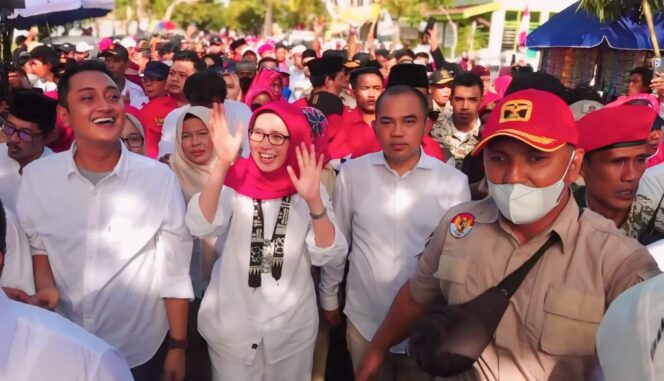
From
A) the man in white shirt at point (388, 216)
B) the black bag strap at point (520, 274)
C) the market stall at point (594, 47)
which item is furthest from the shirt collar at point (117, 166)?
the market stall at point (594, 47)

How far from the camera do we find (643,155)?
2.43 metres

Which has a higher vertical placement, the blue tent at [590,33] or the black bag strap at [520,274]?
the blue tent at [590,33]

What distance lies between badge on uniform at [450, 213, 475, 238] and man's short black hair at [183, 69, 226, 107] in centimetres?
294

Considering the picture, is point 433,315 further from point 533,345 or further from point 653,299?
point 653,299

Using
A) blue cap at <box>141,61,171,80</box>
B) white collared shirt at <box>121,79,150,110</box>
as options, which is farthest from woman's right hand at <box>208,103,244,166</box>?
white collared shirt at <box>121,79,150,110</box>

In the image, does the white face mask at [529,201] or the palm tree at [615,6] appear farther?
the palm tree at [615,6]

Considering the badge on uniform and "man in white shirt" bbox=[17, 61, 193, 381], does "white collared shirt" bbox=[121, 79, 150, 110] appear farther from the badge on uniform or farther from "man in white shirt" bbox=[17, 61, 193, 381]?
the badge on uniform

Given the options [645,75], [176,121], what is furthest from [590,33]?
[176,121]

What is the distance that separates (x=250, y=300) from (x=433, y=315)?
1.06m

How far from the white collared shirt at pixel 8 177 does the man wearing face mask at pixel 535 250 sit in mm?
2382

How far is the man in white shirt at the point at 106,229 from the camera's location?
8.18 ft

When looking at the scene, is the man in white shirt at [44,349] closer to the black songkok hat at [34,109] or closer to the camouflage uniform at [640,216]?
the camouflage uniform at [640,216]

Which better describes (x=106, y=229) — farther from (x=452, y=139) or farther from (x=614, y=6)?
(x=614, y=6)

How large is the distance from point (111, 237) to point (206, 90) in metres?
2.22
